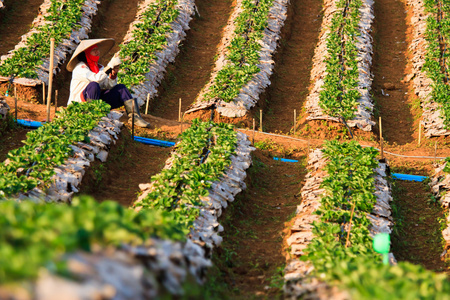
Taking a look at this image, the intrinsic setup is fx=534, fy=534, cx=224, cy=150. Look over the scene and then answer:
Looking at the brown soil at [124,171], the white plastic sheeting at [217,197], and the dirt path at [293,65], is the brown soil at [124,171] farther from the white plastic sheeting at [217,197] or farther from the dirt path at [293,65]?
the dirt path at [293,65]

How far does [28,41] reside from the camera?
595 inches

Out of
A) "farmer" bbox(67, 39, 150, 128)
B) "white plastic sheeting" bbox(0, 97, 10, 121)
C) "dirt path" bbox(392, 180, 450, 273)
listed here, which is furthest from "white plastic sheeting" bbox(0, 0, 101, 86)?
"dirt path" bbox(392, 180, 450, 273)

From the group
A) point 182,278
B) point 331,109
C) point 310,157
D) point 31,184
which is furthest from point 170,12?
point 182,278

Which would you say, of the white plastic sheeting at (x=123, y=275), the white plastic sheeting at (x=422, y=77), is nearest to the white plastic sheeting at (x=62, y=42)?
the white plastic sheeting at (x=422, y=77)

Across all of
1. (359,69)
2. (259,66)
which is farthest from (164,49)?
(359,69)

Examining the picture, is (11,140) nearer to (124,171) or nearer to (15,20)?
(124,171)

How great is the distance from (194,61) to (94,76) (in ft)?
21.3

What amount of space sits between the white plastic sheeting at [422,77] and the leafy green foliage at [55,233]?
35.2 ft

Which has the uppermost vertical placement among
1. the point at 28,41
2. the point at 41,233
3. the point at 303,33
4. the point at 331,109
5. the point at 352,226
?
the point at 303,33

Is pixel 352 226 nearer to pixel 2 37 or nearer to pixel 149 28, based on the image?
pixel 149 28

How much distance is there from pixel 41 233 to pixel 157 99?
11500 millimetres

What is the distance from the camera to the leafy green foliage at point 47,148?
24.7ft

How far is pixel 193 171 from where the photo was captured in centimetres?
836

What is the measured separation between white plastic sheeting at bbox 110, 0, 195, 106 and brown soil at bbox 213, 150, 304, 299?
427cm
